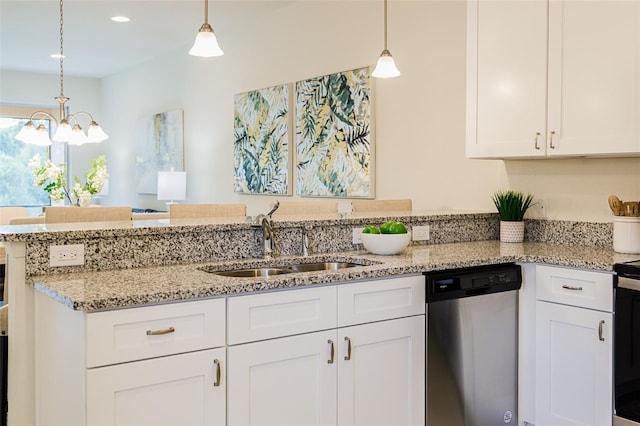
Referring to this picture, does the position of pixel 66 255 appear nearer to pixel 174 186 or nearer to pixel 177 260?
pixel 177 260

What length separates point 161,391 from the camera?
70.8 inches

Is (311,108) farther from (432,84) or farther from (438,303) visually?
(438,303)

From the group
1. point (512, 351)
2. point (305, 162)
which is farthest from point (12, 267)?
point (305, 162)

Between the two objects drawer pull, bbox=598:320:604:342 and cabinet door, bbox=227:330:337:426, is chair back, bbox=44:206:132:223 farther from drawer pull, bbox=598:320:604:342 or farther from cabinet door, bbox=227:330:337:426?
drawer pull, bbox=598:320:604:342

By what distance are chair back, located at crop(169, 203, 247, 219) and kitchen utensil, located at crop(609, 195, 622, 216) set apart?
5.96 feet

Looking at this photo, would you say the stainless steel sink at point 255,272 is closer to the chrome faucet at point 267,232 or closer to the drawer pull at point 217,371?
the chrome faucet at point 267,232

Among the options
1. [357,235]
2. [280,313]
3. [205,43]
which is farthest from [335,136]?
[280,313]

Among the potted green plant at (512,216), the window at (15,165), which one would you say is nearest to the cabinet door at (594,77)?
the potted green plant at (512,216)

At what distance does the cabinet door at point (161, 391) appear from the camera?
5.56ft

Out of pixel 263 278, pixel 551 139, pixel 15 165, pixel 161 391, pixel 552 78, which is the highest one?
pixel 552 78

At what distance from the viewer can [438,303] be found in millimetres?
2471

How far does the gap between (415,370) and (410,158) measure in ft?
6.63

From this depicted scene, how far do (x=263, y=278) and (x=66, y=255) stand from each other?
2.33 ft

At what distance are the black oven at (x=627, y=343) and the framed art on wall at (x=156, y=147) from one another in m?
5.48
